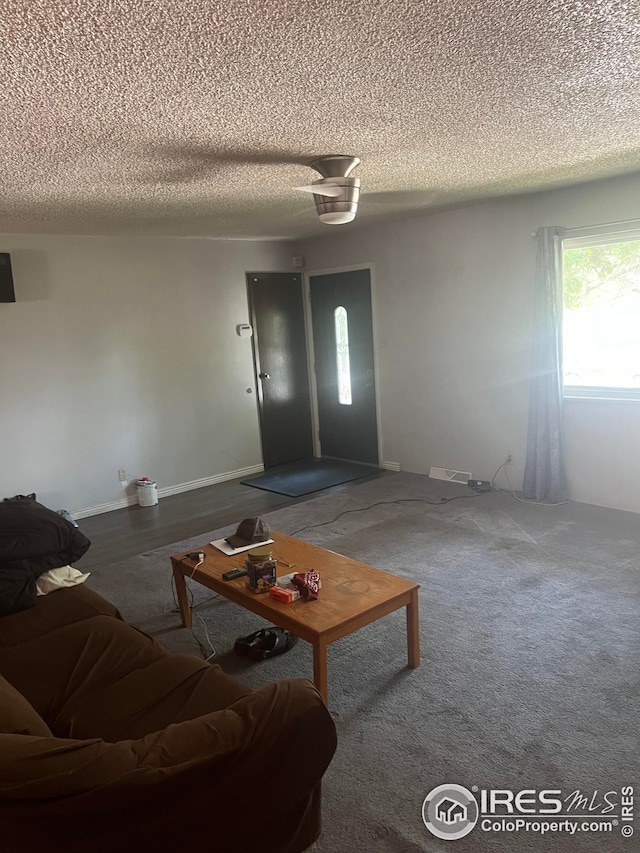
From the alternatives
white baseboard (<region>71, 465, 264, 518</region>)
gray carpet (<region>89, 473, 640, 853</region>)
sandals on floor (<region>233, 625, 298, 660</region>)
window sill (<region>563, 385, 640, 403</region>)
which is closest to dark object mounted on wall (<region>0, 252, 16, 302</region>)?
white baseboard (<region>71, 465, 264, 518</region>)

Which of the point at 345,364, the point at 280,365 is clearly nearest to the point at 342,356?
the point at 345,364

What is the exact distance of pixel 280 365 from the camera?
A: 6512 millimetres

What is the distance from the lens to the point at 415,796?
76.9 inches

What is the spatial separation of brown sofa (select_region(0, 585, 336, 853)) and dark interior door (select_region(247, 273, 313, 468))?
470 centimetres

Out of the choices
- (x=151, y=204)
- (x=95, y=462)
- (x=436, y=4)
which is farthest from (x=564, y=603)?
(x=95, y=462)

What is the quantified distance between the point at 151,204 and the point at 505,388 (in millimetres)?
3110

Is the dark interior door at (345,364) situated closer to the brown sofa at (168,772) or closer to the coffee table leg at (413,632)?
the coffee table leg at (413,632)

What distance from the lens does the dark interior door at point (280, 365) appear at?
630 cm

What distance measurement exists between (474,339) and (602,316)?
107cm

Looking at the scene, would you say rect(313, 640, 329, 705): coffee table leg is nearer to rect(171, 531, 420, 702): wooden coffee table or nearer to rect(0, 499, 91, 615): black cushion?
rect(171, 531, 420, 702): wooden coffee table

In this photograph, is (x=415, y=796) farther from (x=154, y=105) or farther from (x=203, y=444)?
(x=203, y=444)

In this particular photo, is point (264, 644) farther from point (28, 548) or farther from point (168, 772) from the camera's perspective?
point (168, 772)

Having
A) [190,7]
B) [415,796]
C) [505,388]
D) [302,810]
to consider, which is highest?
[190,7]

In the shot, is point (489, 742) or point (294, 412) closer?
point (489, 742)
